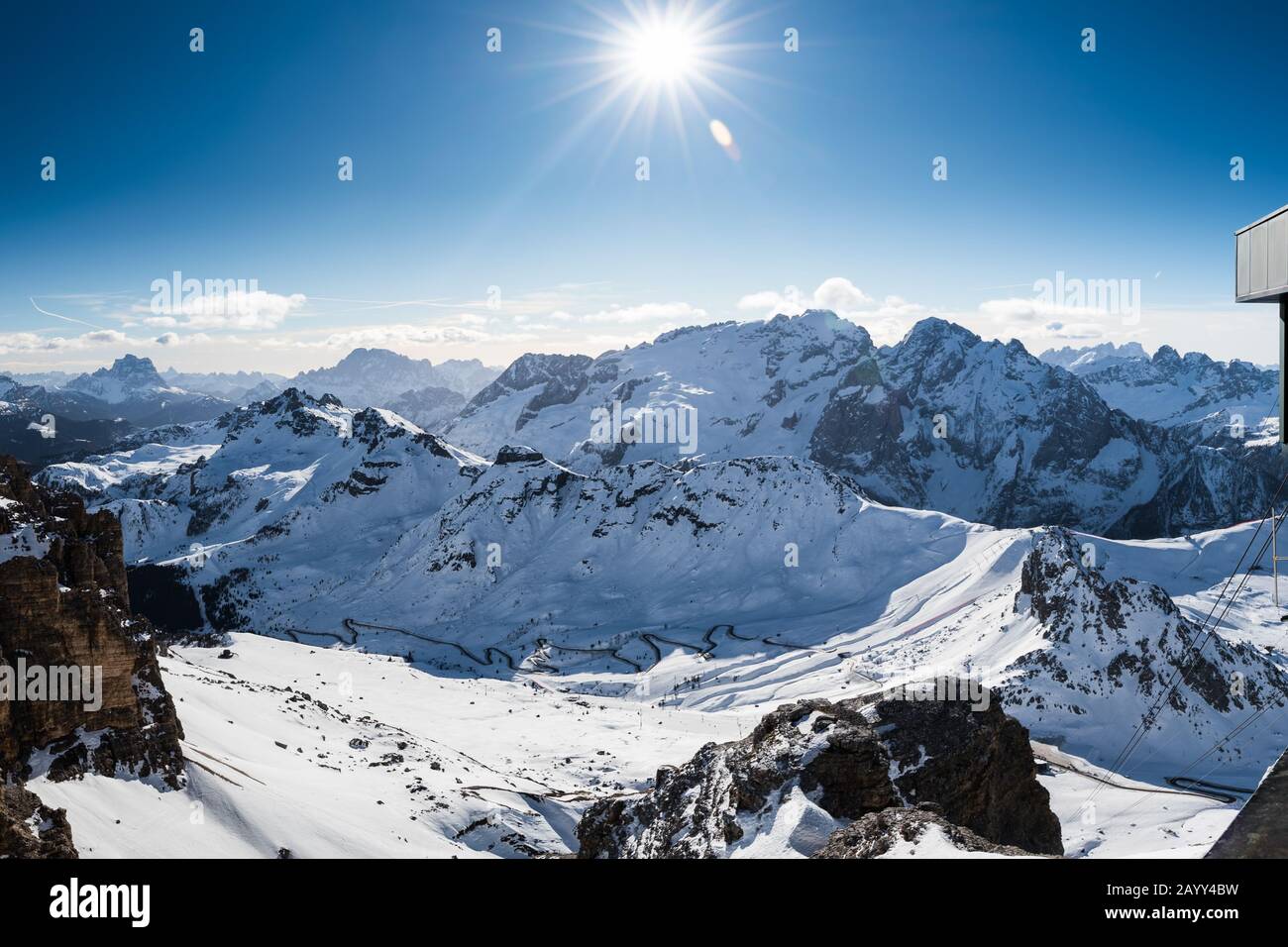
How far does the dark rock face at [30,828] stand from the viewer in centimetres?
2528

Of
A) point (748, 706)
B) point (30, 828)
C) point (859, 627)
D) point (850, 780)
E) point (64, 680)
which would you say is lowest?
point (748, 706)

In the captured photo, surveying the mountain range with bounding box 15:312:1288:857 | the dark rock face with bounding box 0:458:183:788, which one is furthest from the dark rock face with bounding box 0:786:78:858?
the dark rock face with bounding box 0:458:183:788

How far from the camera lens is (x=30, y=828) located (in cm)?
2856

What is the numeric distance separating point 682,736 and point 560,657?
62.4 metres

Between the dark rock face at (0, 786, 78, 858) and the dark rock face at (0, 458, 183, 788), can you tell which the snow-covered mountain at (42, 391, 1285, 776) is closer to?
the dark rock face at (0, 458, 183, 788)

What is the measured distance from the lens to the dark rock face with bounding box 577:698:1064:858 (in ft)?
91.0

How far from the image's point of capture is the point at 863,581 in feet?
572

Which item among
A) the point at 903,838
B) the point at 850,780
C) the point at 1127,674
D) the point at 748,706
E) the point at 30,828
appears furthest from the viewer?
the point at 748,706

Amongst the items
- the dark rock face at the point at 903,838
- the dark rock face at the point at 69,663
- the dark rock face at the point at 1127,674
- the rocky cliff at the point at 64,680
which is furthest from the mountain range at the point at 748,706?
the rocky cliff at the point at 64,680

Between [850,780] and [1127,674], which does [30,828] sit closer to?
[850,780]

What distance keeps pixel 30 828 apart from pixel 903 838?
2982cm

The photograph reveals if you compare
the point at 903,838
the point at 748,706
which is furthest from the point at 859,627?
the point at 903,838

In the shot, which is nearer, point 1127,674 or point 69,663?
point 69,663

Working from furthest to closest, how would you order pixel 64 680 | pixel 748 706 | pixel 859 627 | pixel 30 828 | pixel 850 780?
1. pixel 859 627
2. pixel 748 706
3. pixel 64 680
4. pixel 30 828
5. pixel 850 780
